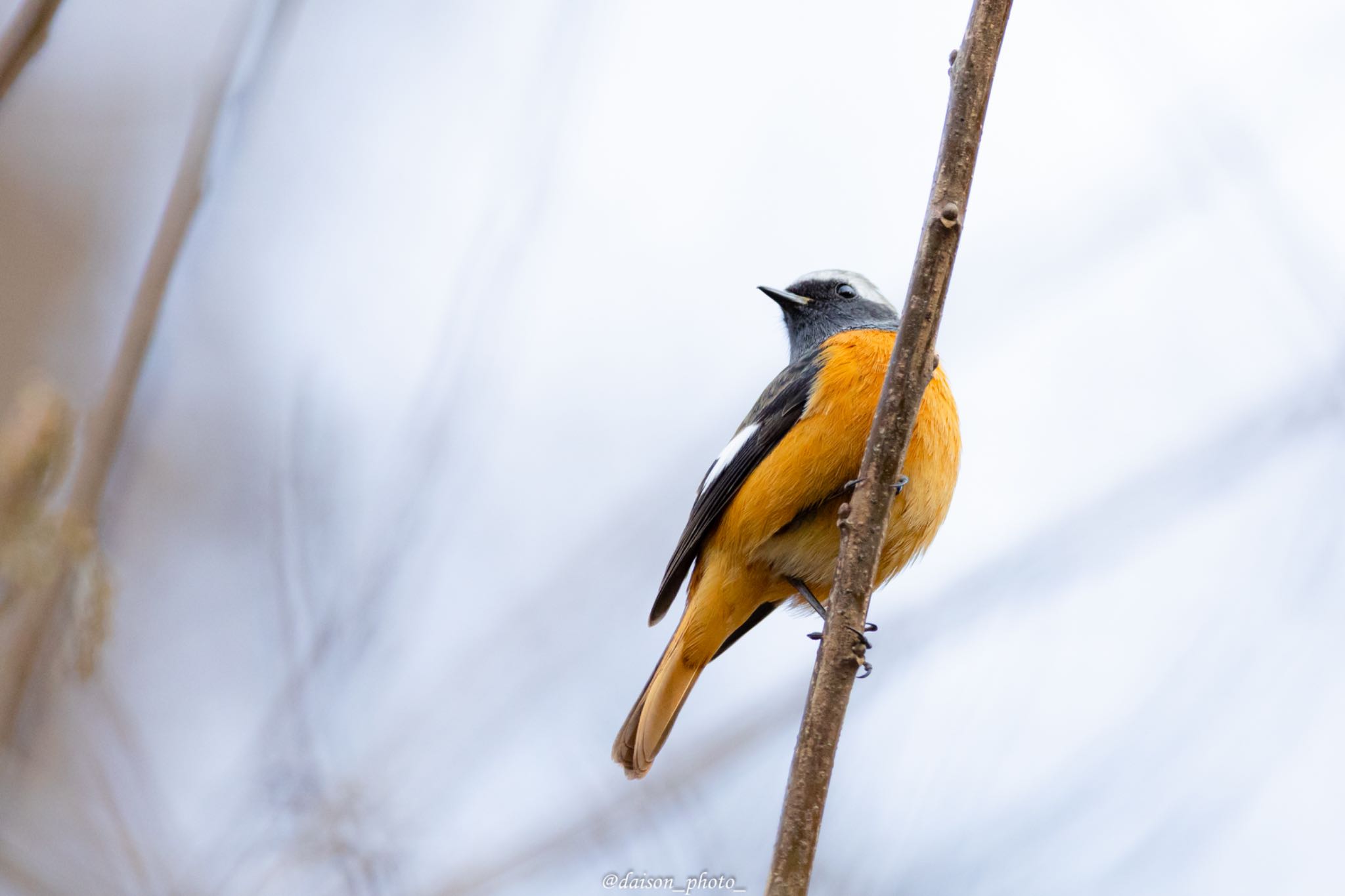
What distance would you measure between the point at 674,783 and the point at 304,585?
1048 mm

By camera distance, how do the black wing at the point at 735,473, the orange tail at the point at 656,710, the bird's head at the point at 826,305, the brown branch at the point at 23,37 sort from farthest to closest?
1. the bird's head at the point at 826,305
2. the black wing at the point at 735,473
3. the orange tail at the point at 656,710
4. the brown branch at the point at 23,37

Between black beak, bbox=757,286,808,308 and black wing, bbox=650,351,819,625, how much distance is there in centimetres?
74

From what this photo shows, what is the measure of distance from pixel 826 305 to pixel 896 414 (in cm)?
270

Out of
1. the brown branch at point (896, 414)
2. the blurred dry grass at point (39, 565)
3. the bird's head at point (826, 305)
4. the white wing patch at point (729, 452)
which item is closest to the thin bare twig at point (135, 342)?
the blurred dry grass at point (39, 565)

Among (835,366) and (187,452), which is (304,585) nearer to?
(835,366)

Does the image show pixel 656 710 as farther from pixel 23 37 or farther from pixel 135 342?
pixel 23 37

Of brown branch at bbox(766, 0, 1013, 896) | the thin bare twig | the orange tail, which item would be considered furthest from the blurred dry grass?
the orange tail

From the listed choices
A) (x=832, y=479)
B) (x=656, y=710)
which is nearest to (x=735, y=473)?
(x=832, y=479)

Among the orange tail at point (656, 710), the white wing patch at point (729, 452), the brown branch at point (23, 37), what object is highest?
the white wing patch at point (729, 452)

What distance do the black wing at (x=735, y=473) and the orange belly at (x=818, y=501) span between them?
0.15 ft

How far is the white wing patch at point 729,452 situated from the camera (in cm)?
440

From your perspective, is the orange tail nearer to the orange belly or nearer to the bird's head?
the orange belly

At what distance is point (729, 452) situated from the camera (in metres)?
4.48

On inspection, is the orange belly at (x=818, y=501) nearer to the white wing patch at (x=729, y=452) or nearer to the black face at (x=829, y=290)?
the white wing patch at (x=729, y=452)
